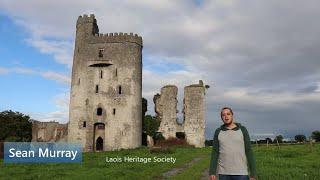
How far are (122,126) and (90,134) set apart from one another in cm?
418

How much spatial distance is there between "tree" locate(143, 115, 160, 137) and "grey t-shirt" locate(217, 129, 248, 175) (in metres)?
55.4

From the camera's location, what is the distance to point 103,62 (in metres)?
57.9

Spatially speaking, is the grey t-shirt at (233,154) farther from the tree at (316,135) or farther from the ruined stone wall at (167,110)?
the tree at (316,135)

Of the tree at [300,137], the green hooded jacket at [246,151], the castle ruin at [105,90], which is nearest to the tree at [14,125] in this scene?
the castle ruin at [105,90]

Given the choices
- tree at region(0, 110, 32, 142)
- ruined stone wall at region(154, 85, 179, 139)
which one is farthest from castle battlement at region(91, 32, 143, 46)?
tree at region(0, 110, 32, 142)

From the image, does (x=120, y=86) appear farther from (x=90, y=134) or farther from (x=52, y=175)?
(x=52, y=175)

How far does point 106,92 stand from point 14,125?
58.9 feet

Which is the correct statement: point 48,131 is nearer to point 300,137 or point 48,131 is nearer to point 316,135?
point 300,137

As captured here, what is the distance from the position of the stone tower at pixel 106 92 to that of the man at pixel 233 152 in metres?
48.1

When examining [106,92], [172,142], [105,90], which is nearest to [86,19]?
[105,90]

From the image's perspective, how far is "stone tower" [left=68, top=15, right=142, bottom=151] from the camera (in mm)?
56750

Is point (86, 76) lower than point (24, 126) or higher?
higher

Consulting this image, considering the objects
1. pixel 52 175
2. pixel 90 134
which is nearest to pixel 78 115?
pixel 90 134

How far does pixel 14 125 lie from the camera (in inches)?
2635
